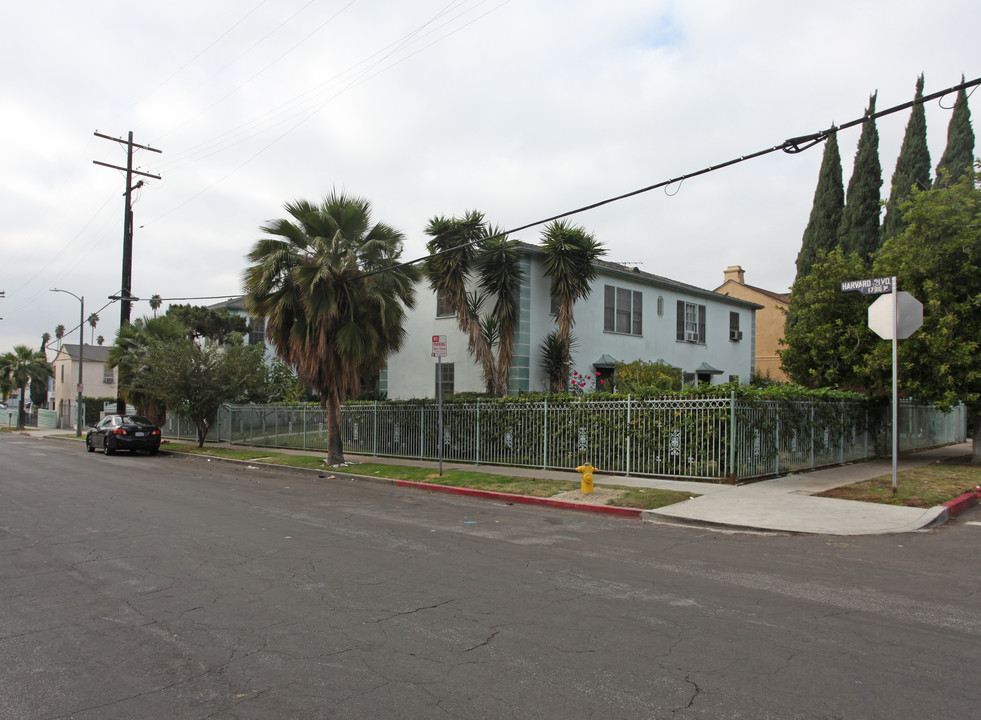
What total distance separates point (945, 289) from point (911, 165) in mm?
20271

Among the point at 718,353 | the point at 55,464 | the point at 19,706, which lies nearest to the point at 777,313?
the point at 718,353

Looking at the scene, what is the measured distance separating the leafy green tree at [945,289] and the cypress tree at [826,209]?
19437mm

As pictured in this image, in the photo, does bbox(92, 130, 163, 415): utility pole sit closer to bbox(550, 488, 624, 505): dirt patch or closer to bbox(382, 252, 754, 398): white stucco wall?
bbox(382, 252, 754, 398): white stucco wall

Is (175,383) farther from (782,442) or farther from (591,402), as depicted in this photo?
(782,442)

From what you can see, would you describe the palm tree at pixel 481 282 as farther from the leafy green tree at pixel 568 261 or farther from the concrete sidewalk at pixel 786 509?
the concrete sidewalk at pixel 786 509

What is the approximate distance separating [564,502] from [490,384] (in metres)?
10.2

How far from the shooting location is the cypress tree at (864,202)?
33156 millimetres

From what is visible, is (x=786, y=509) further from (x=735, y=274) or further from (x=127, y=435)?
(x=735, y=274)

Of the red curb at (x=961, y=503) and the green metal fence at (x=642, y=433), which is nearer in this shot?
the red curb at (x=961, y=503)

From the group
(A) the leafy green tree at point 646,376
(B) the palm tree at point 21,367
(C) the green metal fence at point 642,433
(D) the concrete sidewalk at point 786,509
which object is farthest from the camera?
(B) the palm tree at point 21,367

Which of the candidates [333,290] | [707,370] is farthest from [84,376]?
[707,370]

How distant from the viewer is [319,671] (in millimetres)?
4262

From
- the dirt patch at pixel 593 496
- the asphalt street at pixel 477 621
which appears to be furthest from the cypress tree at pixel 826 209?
the asphalt street at pixel 477 621

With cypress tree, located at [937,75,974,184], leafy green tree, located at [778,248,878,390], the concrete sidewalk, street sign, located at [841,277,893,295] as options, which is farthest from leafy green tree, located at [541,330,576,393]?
cypress tree, located at [937,75,974,184]
